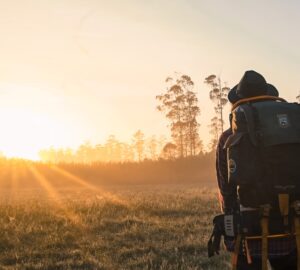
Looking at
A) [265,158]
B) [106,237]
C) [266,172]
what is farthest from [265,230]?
[106,237]

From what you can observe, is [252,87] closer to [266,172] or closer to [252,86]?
[252,86]

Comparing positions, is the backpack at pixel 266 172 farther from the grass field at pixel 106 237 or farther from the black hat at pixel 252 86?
the grass field at pixel 106 237

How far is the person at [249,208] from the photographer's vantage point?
11.5ft

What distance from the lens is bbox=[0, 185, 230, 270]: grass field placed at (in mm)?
7723

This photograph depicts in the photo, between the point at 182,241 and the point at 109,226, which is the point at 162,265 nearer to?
the point at 182,241

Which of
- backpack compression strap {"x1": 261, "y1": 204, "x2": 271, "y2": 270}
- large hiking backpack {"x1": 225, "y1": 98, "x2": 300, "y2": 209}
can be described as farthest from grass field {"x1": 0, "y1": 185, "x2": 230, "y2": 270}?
large hiking backpack {"x1": 225, "y1": 98, "x2": 300, "y2": 209}

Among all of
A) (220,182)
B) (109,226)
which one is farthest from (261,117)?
(109,226)

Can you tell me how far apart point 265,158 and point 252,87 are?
62 centimetres

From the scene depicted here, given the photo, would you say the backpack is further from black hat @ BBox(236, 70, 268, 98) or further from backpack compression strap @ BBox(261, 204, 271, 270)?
black hat @ BBox(236, 70, 268, 98)

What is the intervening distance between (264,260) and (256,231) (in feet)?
0.69

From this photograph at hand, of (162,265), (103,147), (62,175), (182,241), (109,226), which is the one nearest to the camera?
(162,265)

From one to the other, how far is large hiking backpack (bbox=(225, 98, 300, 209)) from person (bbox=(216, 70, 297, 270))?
0.56 feet

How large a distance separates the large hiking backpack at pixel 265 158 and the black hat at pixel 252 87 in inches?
12.0

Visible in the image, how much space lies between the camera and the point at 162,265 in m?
7.35
